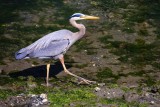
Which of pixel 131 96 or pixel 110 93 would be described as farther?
pixel 110 93

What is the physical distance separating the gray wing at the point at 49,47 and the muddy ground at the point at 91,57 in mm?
792

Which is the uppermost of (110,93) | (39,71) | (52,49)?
(52,49)

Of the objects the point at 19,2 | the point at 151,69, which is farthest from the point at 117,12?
the point at 151,69

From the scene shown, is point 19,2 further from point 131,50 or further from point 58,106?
point 58,106

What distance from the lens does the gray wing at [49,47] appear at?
1158 centimetres

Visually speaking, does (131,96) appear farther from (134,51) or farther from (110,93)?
(134,51)

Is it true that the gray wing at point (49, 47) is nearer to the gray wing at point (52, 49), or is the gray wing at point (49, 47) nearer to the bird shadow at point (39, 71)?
the gray wing at point (52, 49)

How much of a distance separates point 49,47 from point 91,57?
267 cm

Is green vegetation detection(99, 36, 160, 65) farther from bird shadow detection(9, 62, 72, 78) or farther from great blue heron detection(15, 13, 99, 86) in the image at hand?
great blue heron detection(15, 13, 99, 86)

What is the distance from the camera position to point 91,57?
14070mm

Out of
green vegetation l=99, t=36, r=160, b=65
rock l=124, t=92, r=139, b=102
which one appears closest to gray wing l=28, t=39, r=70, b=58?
rock l=124, t=92, r=139, b=102

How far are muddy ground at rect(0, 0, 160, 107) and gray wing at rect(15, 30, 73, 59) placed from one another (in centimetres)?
79

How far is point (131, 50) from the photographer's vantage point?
14781 millimetres

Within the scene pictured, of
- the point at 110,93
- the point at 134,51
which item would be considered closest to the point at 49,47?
the point at 110,93
